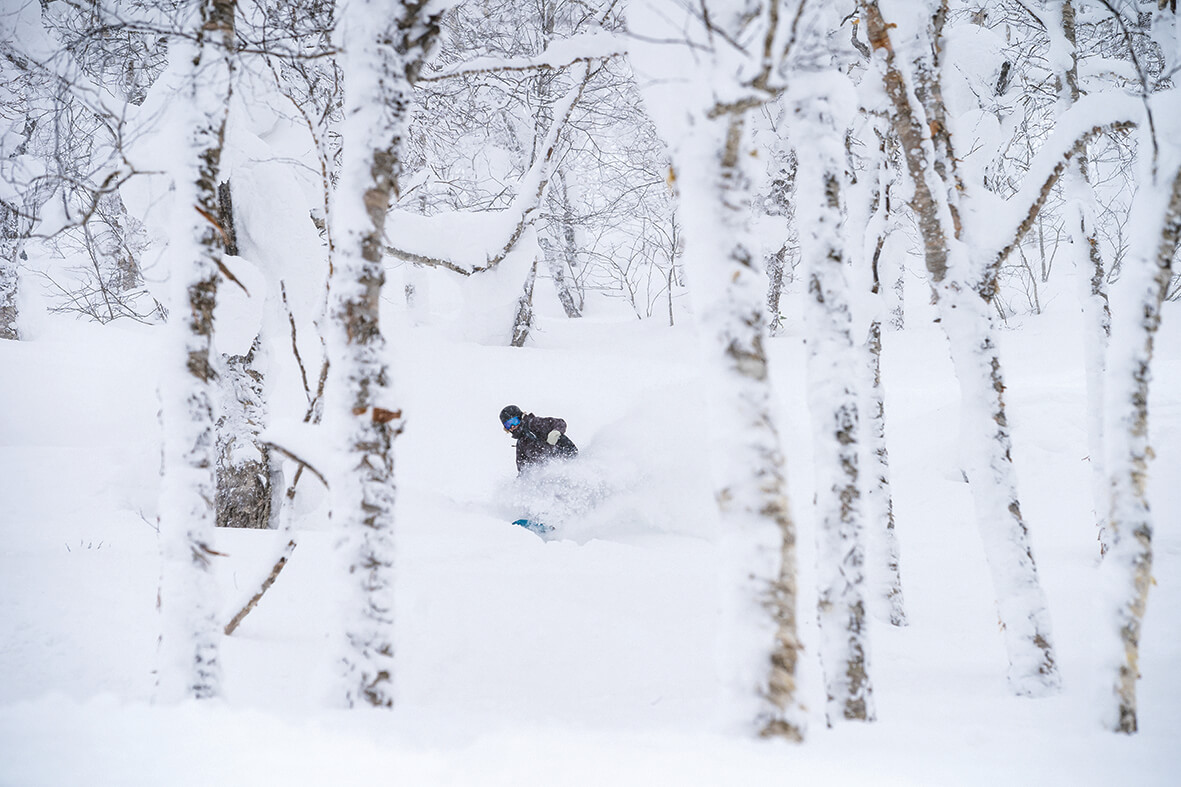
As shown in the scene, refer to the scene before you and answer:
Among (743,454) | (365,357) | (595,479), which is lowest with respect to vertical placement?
(595,479)

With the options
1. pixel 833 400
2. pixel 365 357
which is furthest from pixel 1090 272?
pixel 365 357

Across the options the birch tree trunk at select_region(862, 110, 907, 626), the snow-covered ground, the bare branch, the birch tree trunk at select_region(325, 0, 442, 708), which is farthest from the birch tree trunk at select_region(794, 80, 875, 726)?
the birch tree trunk at select_region(862, 110, 907, 626)

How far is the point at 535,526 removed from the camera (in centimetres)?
688

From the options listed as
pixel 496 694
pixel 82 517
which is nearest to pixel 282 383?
pixel 82 517

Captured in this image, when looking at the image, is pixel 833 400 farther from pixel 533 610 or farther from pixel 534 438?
pixel 534 438

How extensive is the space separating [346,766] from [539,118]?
7846 mm

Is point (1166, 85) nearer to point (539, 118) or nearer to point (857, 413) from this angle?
point (857, 413)

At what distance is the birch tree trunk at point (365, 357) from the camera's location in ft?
8.05

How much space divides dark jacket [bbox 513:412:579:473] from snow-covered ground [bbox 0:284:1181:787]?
36 cm

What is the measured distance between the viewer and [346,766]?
71.6 inches

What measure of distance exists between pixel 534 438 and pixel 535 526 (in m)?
1.09

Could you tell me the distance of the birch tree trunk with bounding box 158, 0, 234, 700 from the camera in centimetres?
253

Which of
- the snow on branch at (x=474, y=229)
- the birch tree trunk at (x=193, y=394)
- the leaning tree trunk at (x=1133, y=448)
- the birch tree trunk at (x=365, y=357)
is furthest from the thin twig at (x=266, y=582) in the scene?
the leaning tree trunk at (x=1133, y=448)

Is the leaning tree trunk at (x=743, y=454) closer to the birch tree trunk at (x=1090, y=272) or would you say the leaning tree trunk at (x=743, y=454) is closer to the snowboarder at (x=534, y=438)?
the birch tree trunk at (x=1090, y=272)
